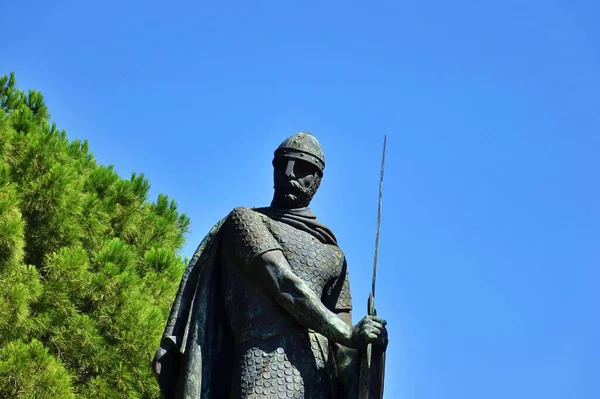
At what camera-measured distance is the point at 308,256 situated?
24.4ft

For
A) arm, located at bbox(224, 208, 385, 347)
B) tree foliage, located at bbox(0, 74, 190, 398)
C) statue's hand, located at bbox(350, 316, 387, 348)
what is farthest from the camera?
tree foliage, located at bbox(0, 74, 190, 398)

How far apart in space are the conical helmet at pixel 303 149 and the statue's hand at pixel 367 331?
1.30 m

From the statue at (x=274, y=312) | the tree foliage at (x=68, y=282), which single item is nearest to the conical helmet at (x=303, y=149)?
the statue at (x=274, y=312)

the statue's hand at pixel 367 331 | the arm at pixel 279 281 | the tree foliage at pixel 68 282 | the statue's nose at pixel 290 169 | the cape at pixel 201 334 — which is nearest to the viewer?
the statue's hand at pixel 367 331

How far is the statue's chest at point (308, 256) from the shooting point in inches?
291

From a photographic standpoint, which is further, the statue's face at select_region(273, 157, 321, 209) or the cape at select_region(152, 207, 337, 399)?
the statue's face at select_region(273, 157, 321, 209)

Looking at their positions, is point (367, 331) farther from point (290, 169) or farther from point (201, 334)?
point (290, 169)

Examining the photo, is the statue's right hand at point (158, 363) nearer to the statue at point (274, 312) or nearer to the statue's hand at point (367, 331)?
the statue at point (274, 312)

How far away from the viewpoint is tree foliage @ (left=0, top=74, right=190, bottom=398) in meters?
15.3

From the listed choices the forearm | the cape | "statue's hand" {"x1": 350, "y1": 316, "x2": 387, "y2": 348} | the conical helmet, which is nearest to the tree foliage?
the cape

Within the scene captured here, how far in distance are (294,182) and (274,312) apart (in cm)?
93

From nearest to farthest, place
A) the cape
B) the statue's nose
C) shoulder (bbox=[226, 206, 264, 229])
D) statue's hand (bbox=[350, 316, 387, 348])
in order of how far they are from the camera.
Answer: statue's hand (bbox=[350, 316, 387, 348])
the cape
shoulder (bbox=[226, 206, 264, 229])
the statue's nose

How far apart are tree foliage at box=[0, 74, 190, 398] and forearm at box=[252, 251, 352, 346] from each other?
8278mm

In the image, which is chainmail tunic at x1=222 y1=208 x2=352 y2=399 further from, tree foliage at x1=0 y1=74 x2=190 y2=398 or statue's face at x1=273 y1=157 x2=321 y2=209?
tree foliage at x1=0 y1=74 x2=190 y2=398
